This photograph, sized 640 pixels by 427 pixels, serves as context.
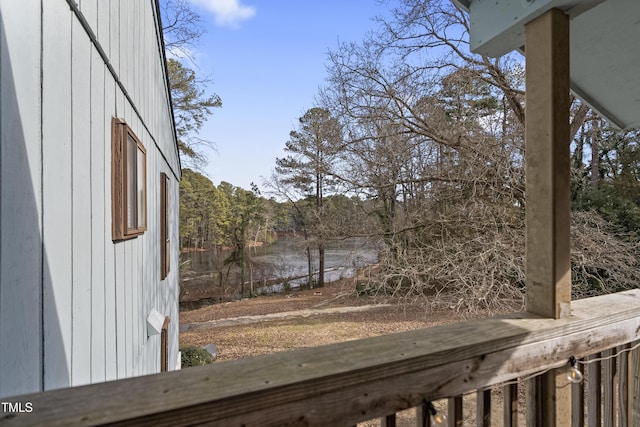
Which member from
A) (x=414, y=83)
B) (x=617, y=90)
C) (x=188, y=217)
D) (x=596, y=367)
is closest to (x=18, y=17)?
(x=596, y=367)

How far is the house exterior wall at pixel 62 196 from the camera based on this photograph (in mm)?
875

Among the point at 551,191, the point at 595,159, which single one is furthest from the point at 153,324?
the point at 595,159

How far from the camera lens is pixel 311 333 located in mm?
7707

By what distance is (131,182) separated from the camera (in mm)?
2252

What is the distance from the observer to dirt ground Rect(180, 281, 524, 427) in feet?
23.2

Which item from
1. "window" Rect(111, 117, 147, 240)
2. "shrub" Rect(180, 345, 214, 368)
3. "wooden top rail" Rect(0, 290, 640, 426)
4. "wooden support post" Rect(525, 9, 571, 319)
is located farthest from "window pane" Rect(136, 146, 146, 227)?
"shrub" Rect(180, 345, 214, 368)

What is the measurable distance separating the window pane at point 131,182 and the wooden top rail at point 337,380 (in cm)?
179

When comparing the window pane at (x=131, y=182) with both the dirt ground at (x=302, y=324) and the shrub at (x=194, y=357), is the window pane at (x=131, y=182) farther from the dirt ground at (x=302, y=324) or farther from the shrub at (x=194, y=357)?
the dirt ground at (x=302, y=324)

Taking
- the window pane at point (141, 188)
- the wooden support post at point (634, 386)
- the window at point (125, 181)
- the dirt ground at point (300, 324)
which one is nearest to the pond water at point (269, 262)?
the dirt ground at point (300, 324)

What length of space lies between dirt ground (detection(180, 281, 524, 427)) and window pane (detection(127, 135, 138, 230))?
15.8ft

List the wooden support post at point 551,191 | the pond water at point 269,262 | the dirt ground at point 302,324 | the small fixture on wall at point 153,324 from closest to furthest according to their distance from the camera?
the wooden support post at point 551,191, the small fixture on wall at point 153,324, the dirt ground at point 302,324, the pond water at point 269,262

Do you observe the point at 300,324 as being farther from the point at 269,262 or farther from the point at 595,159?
the point at 269,262

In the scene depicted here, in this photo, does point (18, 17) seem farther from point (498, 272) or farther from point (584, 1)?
point (498, 272)

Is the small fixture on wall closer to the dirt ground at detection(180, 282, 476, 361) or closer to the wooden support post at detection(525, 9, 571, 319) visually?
the wooden support post at detection(525, 9, 571, 319)
